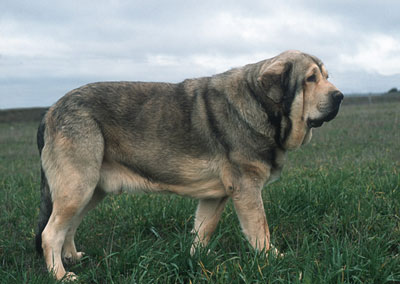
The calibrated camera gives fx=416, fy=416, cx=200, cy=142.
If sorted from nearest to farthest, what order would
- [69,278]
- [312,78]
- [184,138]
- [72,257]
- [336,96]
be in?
[69,278]
[336,96]
[312,78]
[184,138]
[72,257]

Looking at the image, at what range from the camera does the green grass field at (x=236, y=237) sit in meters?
3.19

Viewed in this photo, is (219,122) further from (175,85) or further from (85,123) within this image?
(85,123)

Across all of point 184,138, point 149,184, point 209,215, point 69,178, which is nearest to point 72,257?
point 69,178

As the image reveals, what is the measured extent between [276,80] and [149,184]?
5.08 feet

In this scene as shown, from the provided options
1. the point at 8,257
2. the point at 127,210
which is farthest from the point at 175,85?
the point at 8,257

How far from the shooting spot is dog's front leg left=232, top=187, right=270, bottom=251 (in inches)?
147

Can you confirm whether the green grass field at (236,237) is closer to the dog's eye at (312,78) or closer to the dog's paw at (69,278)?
the dog's paw at (69,278)

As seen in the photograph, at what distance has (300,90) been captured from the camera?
12.5 ft

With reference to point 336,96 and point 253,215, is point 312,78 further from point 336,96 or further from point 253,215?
point 253,215

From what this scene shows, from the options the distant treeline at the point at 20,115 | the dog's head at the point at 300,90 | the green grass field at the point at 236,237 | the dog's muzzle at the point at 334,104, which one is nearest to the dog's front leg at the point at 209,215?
the green grass field at the point at 236,237

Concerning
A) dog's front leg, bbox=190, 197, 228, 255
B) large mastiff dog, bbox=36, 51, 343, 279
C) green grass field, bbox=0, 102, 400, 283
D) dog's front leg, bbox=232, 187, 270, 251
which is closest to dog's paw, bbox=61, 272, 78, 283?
green grass field, bbox=0, 102, 400, 283

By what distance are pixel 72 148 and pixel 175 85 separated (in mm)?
1242

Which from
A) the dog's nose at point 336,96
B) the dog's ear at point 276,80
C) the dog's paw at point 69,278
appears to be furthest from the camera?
the dog's ear at point 276,80

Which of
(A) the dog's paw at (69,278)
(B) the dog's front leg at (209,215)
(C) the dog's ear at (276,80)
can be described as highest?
(C) the dog's ear at (276,80)
